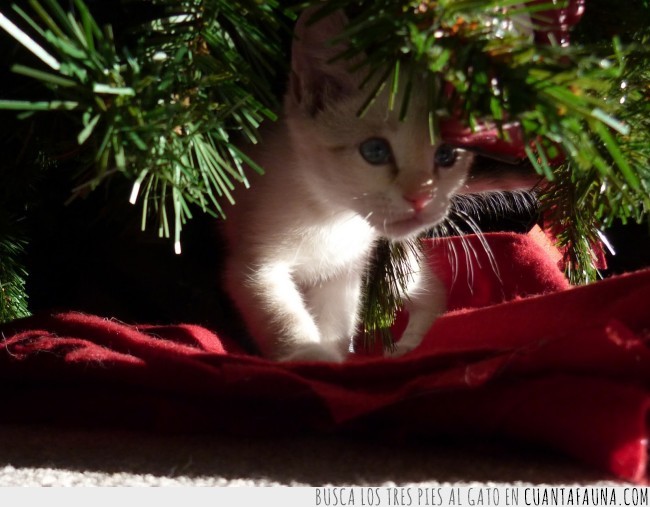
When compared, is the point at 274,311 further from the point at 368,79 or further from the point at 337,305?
the point at 368,79

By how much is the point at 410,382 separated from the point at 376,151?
10.5 inches

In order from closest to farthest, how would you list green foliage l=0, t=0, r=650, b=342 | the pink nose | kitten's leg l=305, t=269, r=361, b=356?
green foliage l=0, t=0, r=650, b=342
the pink nose
kitten's leg l=305, t=269, r=361, b=356

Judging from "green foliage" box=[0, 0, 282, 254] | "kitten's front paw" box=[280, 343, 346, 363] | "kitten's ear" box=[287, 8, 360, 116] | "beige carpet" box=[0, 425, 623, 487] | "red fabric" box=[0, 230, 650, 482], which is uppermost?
"kitten's ear" box=[287, 8, 360, 116]

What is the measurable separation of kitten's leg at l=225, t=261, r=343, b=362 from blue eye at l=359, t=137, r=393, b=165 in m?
0.19

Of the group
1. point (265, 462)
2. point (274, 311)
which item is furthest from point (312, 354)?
point (265, 462)

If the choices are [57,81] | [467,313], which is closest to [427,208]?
[467,313]

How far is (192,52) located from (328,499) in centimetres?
32

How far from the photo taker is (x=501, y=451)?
0.52 m

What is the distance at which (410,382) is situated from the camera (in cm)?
52

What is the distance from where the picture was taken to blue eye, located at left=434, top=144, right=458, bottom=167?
706mm

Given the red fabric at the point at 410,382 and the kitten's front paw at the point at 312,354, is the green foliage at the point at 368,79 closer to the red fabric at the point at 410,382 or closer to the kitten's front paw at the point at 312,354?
the red fabric at the point at 410,382

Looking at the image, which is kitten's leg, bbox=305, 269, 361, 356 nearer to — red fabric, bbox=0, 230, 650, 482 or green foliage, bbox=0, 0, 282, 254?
red fabric, bbox=0, 230, 650, 482

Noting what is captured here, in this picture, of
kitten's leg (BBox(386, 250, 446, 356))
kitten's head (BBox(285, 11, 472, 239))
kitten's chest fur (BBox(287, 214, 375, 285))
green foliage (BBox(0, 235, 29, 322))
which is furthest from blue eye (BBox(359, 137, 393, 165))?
green foliage (BBox(0, 235, 29, 322))

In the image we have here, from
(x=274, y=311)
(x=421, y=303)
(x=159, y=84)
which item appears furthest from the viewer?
(x=421, y=303)
